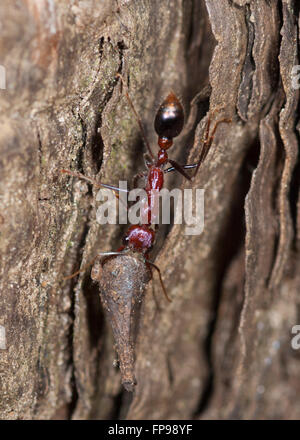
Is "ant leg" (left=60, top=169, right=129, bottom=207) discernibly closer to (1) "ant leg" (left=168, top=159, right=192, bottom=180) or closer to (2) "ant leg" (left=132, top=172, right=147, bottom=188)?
(2) "ant leg" (left=132, top=172, right=147, bottom=188)

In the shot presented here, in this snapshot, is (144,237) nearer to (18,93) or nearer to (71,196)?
A: (71,196)

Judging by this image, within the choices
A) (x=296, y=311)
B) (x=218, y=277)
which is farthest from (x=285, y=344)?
(x=218, y=277)

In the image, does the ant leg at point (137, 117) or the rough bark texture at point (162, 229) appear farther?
the ant leg at point (137, 117)

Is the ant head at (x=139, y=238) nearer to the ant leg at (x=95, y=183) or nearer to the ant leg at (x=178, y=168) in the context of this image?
the ant leg at (x=95, y=183)

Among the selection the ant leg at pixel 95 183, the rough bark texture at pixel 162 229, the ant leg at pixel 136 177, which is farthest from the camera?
the ant leg at pixel 136 177

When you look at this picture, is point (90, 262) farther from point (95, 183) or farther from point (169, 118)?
point (169, 118)

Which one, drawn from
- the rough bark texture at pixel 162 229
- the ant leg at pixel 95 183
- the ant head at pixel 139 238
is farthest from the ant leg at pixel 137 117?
the ant head at pixel 139 238
